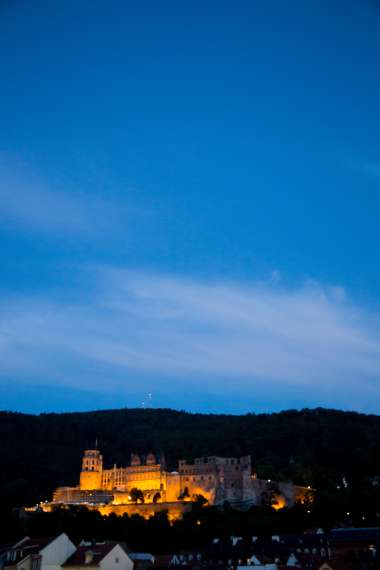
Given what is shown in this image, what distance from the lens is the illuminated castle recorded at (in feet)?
360

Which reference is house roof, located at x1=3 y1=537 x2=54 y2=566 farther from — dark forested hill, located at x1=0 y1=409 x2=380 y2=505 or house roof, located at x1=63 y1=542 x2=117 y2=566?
dark forested hill, located at x1=0 y1=409 x2=380 y2=505

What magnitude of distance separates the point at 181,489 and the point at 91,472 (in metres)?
18.3

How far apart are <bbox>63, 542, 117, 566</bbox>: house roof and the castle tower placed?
70.3 meters

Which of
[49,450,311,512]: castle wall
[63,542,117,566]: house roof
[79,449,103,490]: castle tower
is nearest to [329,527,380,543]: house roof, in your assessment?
[63,542,117,566]: house roof

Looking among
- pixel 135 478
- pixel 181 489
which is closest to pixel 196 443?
pixel 135 478

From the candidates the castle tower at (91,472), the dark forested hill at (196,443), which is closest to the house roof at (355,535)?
the dark forested hill at (196,443)

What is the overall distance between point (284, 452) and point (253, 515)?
48.1m

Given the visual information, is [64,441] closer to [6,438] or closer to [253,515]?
[6,438]

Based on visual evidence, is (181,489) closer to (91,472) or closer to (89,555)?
(91,472)

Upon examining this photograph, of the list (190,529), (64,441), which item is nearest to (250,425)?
(64,441)

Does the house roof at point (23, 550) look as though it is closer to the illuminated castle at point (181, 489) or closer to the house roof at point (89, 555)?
the house roof at point (89, 555)

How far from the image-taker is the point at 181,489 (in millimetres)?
116938

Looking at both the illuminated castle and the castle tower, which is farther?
the castle tower

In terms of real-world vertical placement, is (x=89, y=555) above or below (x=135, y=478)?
below
